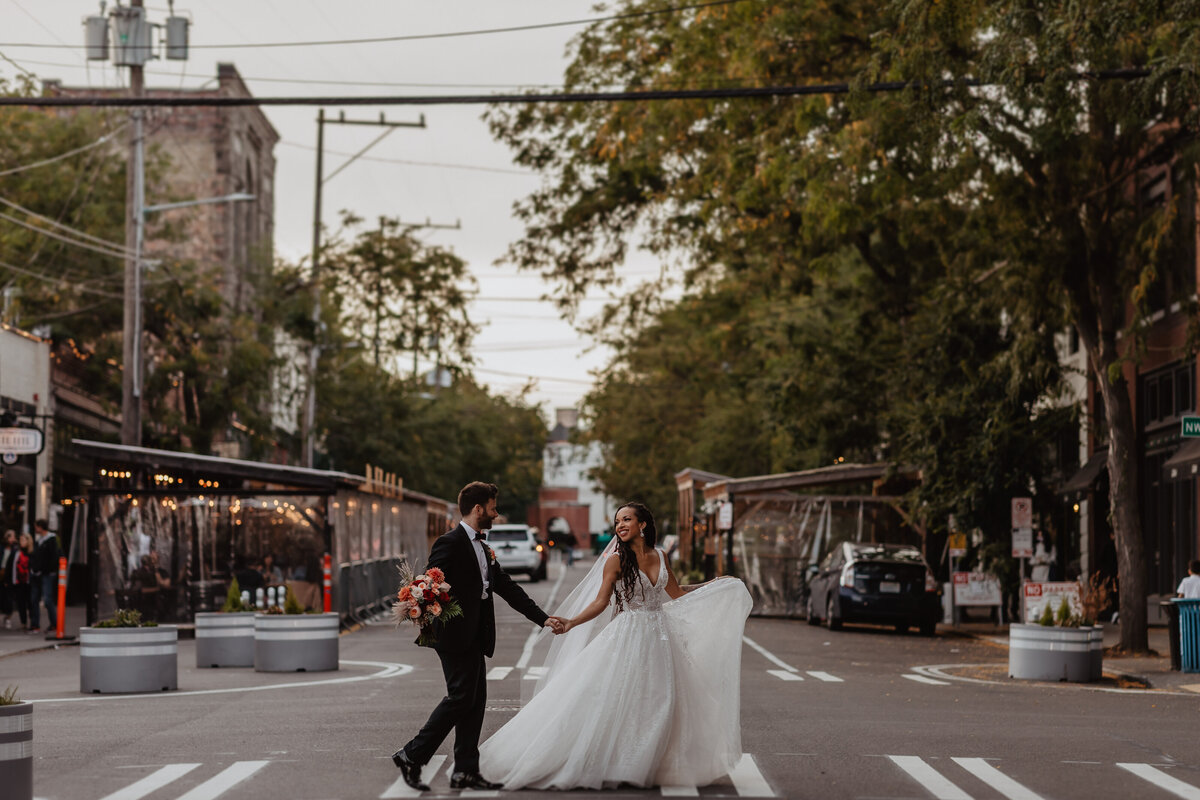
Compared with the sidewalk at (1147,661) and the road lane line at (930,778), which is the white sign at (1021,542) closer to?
the sidewalk at (1147,661)

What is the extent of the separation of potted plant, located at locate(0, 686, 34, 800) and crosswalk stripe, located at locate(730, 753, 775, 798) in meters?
3.87

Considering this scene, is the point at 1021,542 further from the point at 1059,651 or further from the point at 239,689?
the point at 239,689

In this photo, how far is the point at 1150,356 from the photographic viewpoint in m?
32.0

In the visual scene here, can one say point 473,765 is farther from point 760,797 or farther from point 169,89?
point 169,89

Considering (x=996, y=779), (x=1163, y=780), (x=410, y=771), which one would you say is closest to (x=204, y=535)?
(x=410, y=771)

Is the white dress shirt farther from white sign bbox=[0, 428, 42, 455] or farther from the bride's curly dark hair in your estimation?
white sign bbox=[0, 428, 42, 455]

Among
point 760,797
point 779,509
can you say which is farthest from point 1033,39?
point 779,509

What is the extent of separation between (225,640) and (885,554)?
1348 cm

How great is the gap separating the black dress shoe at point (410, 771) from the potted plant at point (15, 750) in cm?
210

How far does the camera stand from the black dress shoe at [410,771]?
989 centimetres

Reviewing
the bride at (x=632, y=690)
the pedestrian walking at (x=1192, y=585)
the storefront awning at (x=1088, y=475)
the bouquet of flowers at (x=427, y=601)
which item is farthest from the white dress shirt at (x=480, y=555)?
the storefront awning at (x=1088, y=475)

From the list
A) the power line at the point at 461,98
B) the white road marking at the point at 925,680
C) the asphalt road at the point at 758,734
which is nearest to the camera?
the asphalt road at the point at 758,734

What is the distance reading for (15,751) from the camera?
28.4 feet

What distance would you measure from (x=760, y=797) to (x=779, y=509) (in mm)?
28058
